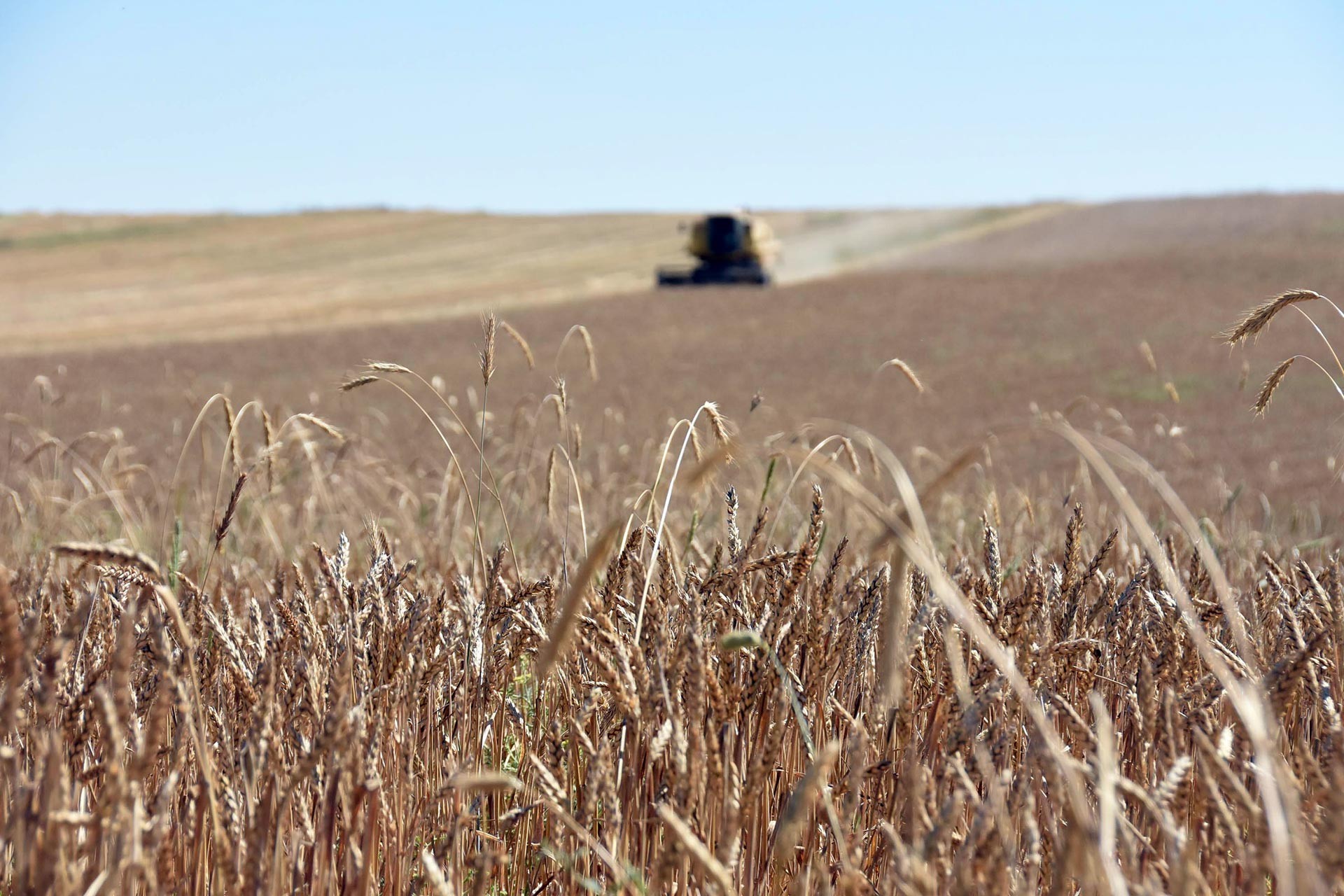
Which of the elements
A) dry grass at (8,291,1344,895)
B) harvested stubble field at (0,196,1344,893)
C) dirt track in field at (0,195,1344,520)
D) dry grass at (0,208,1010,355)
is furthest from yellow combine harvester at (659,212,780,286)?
dry grass at (8,291,1344,895)

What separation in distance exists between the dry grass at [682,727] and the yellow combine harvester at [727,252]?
104 feet

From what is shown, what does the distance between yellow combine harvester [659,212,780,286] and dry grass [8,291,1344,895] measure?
3184cm

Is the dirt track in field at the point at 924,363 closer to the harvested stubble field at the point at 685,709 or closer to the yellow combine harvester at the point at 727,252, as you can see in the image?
the yellow combine harvester at the point at 727,252

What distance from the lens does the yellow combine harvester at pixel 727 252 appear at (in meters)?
33.8

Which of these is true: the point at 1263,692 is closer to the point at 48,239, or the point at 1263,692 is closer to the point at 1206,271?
the point at 1206,271

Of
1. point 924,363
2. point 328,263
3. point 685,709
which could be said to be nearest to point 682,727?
point 685,709

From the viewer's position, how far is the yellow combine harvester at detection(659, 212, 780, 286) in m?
33.8

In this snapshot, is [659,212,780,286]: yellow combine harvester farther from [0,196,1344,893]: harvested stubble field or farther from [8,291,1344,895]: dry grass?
[8,291,1344,895]: dry grass

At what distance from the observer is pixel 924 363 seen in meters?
21.4

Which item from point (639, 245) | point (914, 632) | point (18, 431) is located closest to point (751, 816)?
point (914, 632)

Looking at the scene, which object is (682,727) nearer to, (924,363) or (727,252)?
(924,363)

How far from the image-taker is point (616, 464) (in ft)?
30.6

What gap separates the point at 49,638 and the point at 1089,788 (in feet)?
6.83

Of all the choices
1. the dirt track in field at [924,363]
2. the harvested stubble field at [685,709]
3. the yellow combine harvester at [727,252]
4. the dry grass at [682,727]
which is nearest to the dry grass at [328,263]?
the yellow combine harvester at [727,252]
